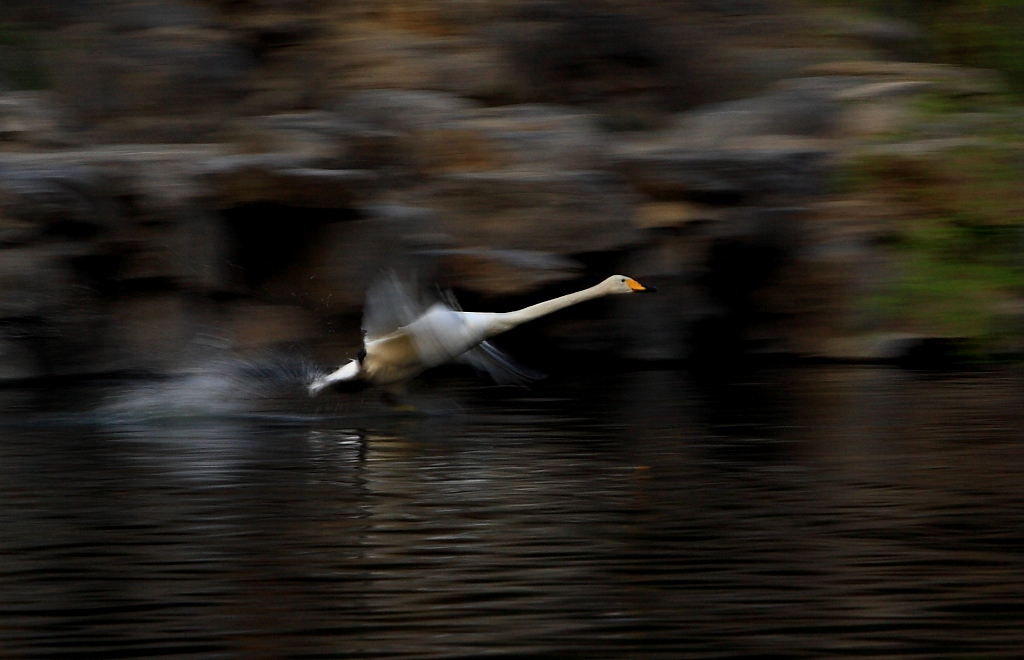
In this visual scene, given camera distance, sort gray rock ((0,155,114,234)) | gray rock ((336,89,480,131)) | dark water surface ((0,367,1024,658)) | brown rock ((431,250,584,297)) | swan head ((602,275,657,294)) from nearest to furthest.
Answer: dark water surface ((0,367,1024,658)) < swan head ((602,275,657,294)) < gray rock ((0,155,114,234)) < brown rock ((431,250,584,297)) < gray rock ((336,89,480,131))

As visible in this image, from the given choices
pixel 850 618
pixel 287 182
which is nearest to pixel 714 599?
pixel 850 618

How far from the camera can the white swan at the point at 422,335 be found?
41.1 feet

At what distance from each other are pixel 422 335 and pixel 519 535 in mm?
5014

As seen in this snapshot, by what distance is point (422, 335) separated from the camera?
12672 mm

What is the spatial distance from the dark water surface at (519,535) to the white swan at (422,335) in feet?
1.33

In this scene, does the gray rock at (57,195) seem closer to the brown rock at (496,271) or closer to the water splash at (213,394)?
the water splash at (213,394)

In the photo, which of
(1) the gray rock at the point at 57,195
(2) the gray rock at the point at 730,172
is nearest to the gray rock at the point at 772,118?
(2) the gray rock at the point at 730,172

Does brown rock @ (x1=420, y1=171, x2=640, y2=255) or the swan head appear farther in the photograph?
brown rock @ (x1=420, y1=171, x2=640, y2=255)

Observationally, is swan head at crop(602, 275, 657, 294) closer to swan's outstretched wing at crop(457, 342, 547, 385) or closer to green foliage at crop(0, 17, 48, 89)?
swan's outstretched wing at crop(457, 342, 547, 385)

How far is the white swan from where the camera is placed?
41.1 feet

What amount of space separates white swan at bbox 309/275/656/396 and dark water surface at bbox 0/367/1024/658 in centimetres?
41

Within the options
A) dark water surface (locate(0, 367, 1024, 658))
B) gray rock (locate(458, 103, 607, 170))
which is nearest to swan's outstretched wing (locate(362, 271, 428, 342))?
dark water surface (locate(0, 367, 1024, 658))

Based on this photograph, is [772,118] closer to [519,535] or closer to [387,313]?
[387,313]

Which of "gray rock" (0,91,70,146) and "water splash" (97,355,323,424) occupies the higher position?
"gray rock" (0,91,70,146)
